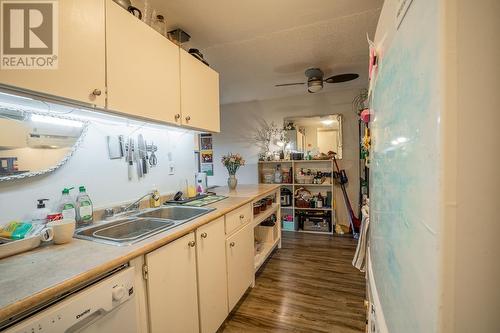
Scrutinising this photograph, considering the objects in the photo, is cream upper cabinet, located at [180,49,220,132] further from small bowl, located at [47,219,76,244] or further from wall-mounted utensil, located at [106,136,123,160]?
small bowl, located at [47,219,76,244]

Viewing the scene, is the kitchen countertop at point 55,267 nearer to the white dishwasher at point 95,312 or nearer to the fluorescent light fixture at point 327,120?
the white dishwasher at point 95,312

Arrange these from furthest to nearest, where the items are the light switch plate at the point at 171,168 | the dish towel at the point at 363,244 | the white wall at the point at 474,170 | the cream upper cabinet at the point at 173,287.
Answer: the light switch plate at the point at 171,168 → the dish towel at the point at 363,244 → the cream upper cabinet at the point at 173,287 → the white wall at the point at 474,170

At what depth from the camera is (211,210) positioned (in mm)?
1490

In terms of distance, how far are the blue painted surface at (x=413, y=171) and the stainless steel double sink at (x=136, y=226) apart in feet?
3.13

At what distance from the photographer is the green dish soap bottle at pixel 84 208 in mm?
1225

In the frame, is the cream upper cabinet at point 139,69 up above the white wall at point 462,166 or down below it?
above

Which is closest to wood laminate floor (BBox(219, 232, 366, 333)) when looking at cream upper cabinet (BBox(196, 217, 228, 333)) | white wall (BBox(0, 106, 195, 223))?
cream upper cabinet (BBox(196, 217, 228, 333))

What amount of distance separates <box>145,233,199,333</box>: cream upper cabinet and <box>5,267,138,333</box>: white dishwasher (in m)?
0.11

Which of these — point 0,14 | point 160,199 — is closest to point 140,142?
point 160,199

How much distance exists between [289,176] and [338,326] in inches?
99.1

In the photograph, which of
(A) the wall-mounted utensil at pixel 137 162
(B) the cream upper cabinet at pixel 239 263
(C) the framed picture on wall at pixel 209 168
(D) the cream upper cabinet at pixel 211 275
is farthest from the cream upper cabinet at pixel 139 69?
(C) the framed picture on wall at pixel 209 168

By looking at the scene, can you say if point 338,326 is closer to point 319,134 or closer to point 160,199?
point 160,199

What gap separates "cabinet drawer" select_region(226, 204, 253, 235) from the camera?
5.20ft

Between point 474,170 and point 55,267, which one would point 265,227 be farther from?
point 474,170
